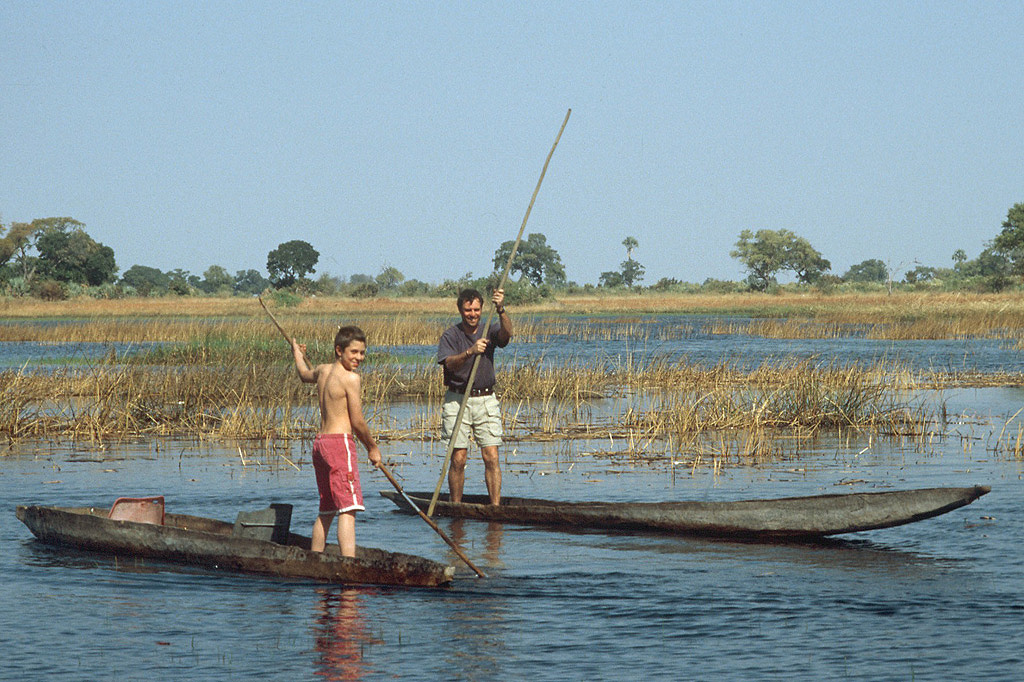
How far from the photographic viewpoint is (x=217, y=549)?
7941 mm

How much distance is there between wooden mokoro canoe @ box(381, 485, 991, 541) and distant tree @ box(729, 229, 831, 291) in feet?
263

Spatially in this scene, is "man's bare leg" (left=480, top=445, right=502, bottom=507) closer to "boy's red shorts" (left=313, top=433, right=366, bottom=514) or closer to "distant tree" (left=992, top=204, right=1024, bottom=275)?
"boy's red shorts" (left=313, top=433, right=366, bottom=514)

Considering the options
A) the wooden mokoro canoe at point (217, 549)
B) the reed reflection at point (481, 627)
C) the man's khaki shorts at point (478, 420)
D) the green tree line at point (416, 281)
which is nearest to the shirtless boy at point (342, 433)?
the wooden mokoro canoe at point (217, 549)

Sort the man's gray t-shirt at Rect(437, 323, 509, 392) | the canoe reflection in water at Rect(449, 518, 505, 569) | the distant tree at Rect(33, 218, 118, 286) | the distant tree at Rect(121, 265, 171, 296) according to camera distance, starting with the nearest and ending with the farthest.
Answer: the canoe reflection in water at Rect(449, 518, 505, 569)
the man's gray t-shirt at Rect(437, 323, 509, 392)
the distant tree at Rect(33, 218, 118, 286)
the distant tree at Rect(121, 265, 171, 296)

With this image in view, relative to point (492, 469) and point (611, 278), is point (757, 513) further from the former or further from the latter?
point (611, 278)

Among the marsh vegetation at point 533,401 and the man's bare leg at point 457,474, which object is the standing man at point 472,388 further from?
the marsh vegetation at point 533,401

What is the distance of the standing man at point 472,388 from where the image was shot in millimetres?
9211

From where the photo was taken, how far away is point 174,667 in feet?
19.5

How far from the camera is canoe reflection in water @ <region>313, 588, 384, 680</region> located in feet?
19.1

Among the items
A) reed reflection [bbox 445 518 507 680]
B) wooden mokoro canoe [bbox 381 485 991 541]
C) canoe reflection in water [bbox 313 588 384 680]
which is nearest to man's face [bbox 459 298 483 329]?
wooden mokoro canoe [bbox 381 485 991 541]

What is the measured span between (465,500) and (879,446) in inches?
232

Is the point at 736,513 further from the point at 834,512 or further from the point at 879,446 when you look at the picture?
the point at 879,446

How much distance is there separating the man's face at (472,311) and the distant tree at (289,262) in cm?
7502

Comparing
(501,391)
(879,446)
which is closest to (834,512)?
(879,446)
